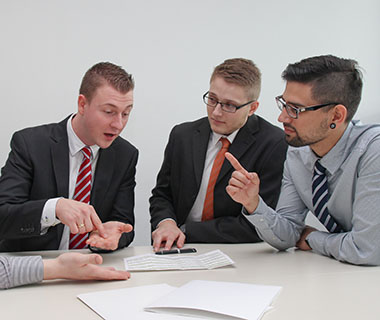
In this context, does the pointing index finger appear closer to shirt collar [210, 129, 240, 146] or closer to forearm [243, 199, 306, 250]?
forearm [243, 199, 306, 250]

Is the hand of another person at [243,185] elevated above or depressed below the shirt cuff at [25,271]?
above

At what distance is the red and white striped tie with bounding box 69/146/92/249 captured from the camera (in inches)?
87.2

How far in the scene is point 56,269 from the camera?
149 cm

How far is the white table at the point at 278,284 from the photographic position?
1215mm

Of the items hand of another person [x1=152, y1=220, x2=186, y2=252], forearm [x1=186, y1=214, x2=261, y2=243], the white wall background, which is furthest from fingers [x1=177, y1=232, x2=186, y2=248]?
the white wall background

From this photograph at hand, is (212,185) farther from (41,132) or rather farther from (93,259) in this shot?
(93,259)

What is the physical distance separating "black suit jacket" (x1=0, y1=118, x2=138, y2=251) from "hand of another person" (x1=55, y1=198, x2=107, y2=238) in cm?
17

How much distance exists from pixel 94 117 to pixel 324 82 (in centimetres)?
110

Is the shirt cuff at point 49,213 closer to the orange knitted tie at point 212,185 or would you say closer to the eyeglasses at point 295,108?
the orange knitted tie at point 212,185

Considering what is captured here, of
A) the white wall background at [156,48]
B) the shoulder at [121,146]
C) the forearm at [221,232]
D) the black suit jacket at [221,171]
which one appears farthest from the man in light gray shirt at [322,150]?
the white wall background at [156,48]

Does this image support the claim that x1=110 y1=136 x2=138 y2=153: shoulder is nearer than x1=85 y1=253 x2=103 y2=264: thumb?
No

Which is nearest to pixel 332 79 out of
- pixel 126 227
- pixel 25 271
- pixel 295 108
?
pixel 295 108

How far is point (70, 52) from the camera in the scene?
3.18 m

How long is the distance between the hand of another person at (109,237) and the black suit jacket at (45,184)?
0.16m
